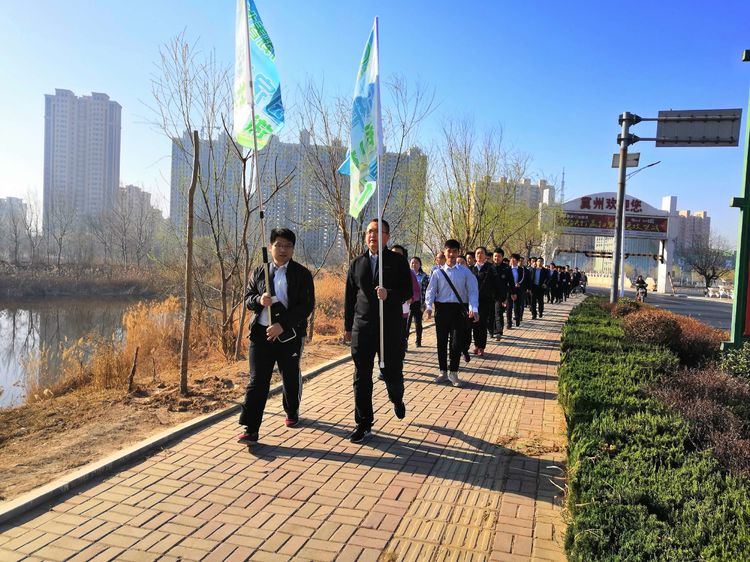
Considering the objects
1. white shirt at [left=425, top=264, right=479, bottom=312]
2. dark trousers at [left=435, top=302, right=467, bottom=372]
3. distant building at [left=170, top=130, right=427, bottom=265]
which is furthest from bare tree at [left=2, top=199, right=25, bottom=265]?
dark trousers at [left=435, top=302, right=467, bottom=372]

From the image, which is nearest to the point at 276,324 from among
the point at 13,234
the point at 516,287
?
the point at 516,287

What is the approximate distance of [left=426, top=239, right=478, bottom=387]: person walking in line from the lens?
7.27m

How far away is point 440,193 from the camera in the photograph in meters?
20.3

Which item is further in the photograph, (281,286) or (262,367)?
(281,286)

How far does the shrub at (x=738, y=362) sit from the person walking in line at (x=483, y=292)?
3.70 m

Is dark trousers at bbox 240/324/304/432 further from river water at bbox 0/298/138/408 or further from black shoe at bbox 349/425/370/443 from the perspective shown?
river water at bbox 0/298/138/408

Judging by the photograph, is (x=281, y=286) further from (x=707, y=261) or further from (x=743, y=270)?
(x=707, y=261)

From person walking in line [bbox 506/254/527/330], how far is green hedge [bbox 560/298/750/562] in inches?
351

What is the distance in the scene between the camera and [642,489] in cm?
261

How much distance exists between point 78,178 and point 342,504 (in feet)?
194

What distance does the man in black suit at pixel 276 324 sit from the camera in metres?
4.66

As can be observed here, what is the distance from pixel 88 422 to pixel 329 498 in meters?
3.16

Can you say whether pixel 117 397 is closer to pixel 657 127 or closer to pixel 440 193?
pixel 657 127

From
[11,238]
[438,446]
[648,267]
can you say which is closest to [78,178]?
[11,238]
